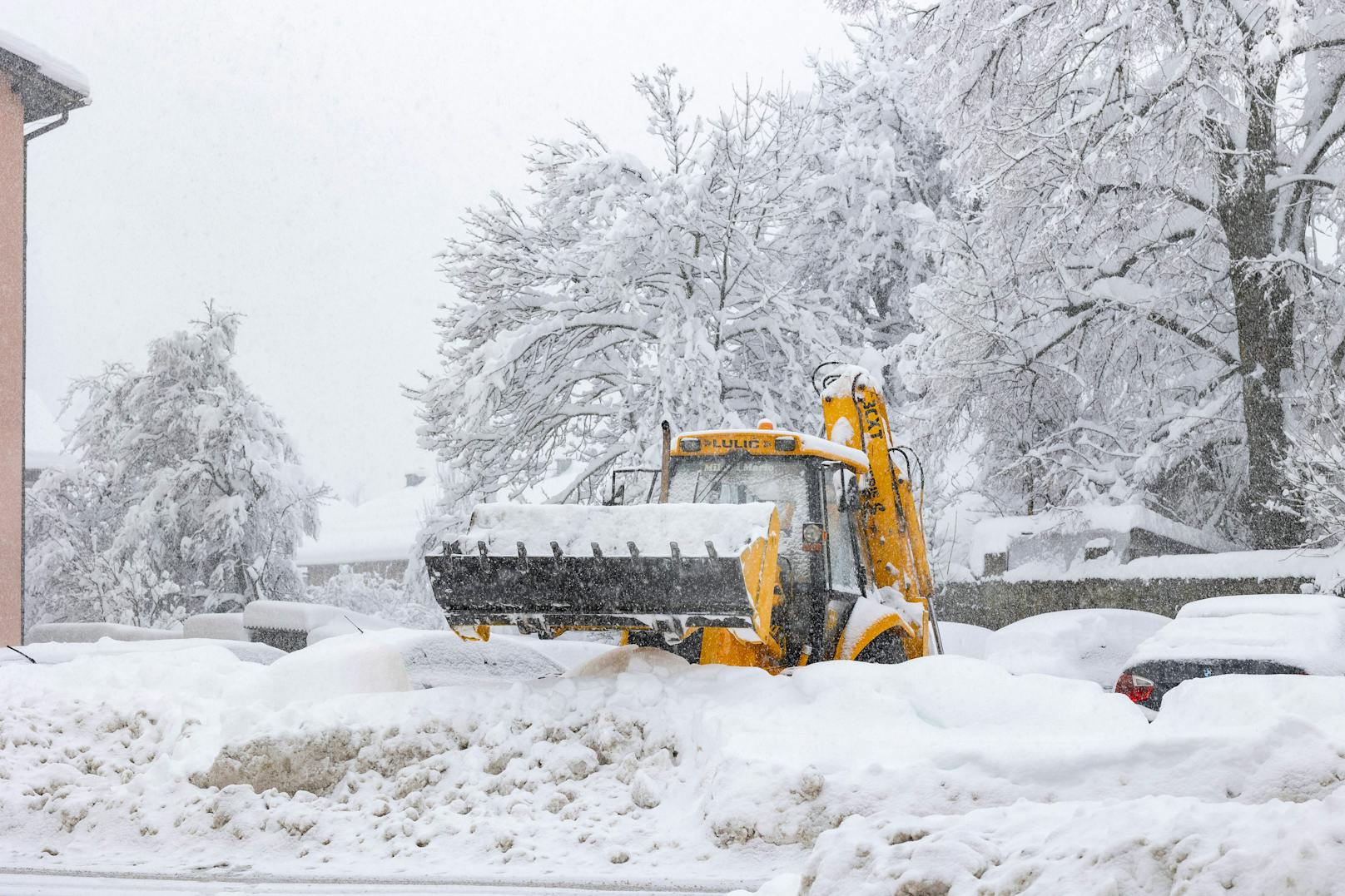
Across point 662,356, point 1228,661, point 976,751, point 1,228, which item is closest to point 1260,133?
point 662,356

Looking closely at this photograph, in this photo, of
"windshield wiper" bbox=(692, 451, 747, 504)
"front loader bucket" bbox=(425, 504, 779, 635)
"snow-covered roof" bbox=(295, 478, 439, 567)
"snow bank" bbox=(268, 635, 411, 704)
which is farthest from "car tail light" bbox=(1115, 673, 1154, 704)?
"snow-covered roof" bbox=(295, 478, 439, 567)

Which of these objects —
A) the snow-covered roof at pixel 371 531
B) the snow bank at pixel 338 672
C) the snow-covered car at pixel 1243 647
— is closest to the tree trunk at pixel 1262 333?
the snow-covered car at pixel 1243 647

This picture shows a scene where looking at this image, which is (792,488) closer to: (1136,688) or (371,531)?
(1136,688)

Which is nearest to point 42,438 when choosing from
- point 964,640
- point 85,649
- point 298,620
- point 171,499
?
point 171,499

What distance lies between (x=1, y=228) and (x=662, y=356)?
1155 cm

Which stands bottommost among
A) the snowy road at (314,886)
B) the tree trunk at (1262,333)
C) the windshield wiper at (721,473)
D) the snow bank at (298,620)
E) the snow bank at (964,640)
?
the snowy road at (314,886)

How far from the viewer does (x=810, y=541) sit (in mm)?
8703

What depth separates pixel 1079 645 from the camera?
1270cm

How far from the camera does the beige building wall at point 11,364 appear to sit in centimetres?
1979

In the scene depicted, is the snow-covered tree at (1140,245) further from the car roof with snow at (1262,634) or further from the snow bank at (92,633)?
the snow bank at (92,633)

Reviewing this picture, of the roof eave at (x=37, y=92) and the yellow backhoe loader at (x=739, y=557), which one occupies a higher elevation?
the roof eave at (x=37, y=92)

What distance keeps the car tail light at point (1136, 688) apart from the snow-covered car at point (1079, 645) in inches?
151

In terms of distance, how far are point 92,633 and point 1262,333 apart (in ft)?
60.6

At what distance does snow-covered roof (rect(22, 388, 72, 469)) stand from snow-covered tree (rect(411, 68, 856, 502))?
680 inches
